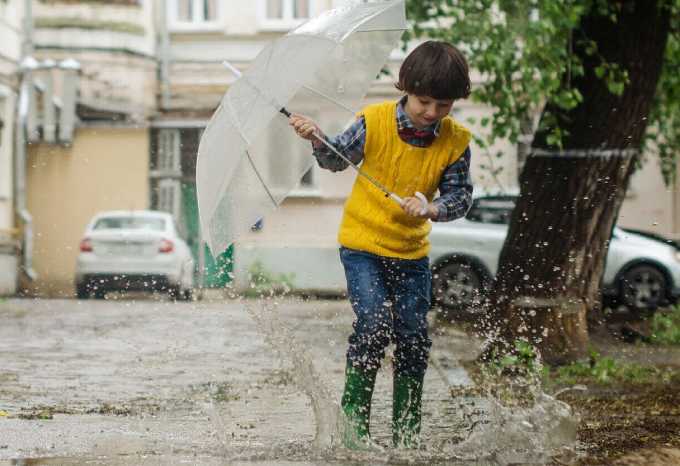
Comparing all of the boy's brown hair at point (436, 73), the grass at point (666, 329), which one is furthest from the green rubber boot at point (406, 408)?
the grass at point (666, 329)

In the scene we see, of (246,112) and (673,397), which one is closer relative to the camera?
(246,112)

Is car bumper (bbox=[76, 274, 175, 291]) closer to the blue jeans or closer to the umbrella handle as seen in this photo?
the blue jeans

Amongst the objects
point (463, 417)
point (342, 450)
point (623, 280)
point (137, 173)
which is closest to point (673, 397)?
point (463, 417)

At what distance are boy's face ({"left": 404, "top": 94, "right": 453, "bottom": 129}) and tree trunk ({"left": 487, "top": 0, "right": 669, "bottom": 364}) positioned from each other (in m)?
4.25

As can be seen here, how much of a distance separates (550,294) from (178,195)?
16037 mm

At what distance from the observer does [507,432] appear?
5742mm

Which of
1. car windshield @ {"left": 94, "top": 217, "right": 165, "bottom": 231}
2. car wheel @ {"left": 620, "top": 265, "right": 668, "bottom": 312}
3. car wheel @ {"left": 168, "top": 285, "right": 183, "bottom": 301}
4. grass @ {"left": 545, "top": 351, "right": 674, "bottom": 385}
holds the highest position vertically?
grass @ {"left": 545, "top": 351, "right": 674, "bottom": 385}

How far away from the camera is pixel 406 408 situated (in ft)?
18.2

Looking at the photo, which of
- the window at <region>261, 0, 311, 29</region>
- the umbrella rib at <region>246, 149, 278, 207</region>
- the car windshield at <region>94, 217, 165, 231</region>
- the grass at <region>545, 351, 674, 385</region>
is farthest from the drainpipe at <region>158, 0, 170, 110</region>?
the umbrella rib at <region>246, 149, 278, 207</region>

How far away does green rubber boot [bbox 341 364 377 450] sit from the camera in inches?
213

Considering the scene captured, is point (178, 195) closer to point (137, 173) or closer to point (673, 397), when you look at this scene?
point (137, 173)

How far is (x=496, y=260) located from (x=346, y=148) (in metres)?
12.7

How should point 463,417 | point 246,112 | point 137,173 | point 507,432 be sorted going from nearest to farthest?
point 246,112, point 507,432, point 463,417, point 137,173

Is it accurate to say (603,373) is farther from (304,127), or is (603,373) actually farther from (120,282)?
(120,282)
